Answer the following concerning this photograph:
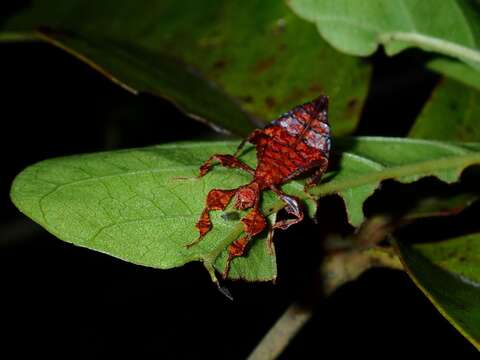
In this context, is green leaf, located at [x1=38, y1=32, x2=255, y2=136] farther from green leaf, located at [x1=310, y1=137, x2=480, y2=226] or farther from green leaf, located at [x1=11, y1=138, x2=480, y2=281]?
green leaf, located at [x1=310, y1=137, x2=480, y2=226]

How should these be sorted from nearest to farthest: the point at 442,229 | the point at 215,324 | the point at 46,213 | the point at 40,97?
the point at 46,213 → the point at 442,229 → the point at 215,324 → the point at 40,97

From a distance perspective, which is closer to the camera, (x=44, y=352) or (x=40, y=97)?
(x=44, y=352)

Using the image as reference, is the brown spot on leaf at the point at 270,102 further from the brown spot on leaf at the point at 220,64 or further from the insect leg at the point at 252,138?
the insect leg at the point at 252,138

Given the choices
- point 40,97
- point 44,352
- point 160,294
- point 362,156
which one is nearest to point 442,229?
point 362,156

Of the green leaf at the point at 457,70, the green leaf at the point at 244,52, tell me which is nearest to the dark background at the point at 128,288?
the green leaf at the point at 244,52

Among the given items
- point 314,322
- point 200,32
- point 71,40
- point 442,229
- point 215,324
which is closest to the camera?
point 71,40

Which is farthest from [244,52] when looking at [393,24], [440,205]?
[440,205]

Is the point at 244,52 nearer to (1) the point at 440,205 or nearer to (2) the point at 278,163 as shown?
(2) the point at 278,163

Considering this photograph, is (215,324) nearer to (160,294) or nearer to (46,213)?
(160,294)
